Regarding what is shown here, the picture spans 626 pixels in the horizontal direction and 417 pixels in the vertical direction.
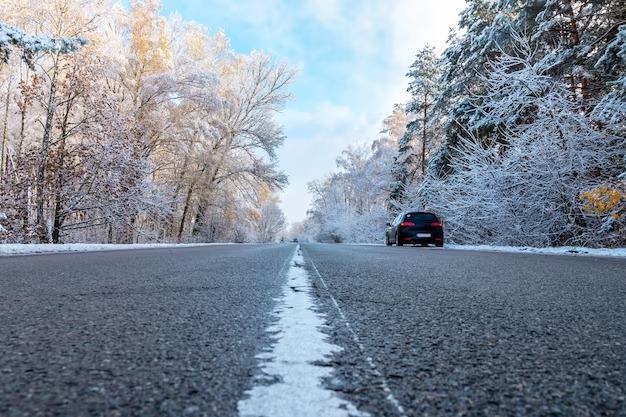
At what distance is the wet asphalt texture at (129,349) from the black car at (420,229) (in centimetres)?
1250

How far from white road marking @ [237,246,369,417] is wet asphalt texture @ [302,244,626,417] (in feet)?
0.15

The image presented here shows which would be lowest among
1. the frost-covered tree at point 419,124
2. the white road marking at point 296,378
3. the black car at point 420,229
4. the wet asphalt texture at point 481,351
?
the wet asphalt texture at point 481,351

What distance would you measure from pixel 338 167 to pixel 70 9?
33.1 metres

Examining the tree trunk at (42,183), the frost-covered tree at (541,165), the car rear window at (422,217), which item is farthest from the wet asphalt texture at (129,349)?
the car rear window at (422,217)

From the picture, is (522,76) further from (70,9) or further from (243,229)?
(243,229)

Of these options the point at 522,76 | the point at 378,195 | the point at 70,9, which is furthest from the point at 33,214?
the point at 378,195

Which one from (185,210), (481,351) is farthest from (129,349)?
(185,210)

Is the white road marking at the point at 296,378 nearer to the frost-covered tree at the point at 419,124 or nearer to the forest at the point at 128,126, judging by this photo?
the forest at the point at 128,126

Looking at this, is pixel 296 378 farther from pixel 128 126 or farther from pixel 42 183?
pixel 128 126

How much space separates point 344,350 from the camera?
124 centimetres

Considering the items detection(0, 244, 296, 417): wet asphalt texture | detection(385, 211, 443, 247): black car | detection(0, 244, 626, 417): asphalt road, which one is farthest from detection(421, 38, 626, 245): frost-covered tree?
detection(0, 244, 296, 417): wet asphalt texture

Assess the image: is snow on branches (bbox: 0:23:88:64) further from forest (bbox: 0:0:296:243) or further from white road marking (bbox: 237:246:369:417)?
white road marking (bbox: 237:246:369:417)

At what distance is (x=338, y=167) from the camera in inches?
1731

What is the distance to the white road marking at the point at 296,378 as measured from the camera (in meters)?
0.79
